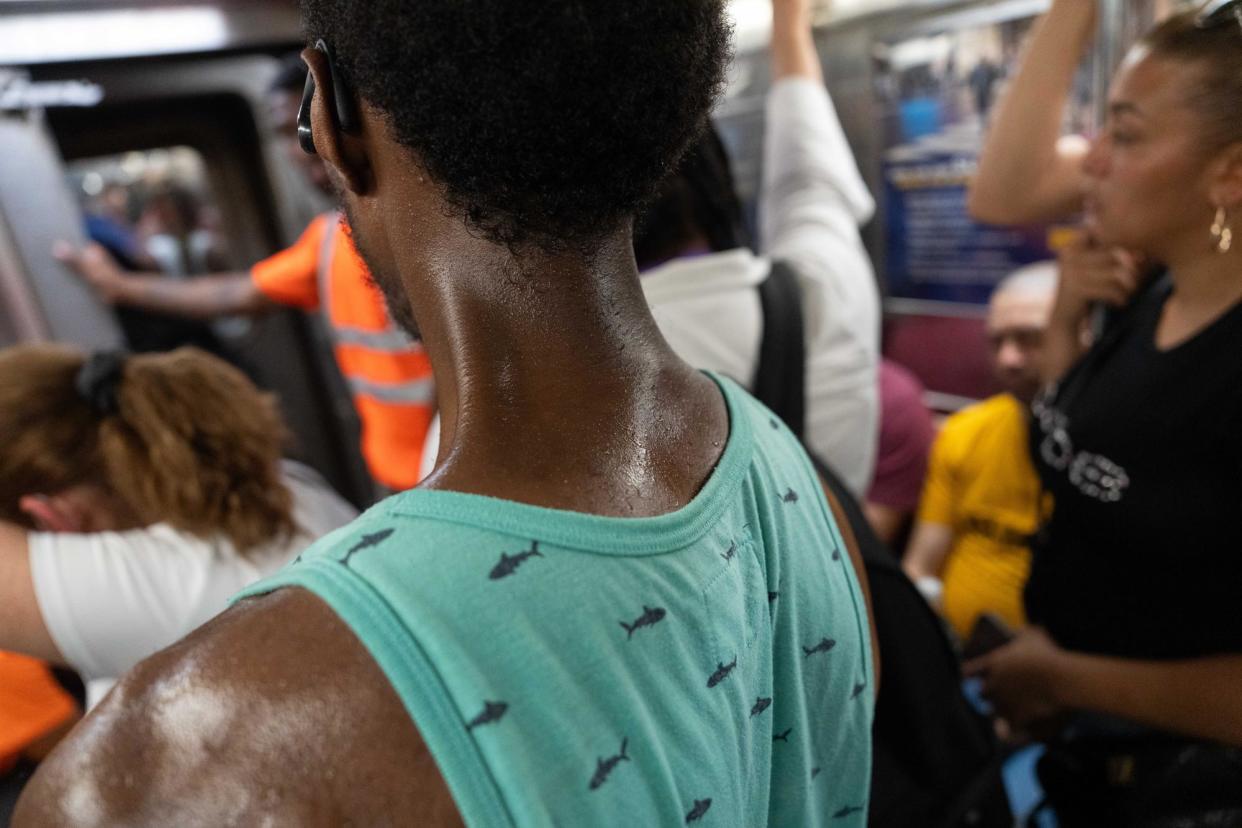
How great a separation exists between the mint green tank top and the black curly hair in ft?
0.67

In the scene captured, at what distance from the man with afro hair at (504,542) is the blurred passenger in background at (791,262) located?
484 millimetres

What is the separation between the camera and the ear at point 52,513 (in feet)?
3.67

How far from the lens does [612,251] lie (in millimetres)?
558

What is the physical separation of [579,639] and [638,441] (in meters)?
0.15

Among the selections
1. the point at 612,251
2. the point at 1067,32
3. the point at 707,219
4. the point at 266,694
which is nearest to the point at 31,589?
the point at 266,694

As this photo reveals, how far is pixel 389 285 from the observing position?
0.61 m

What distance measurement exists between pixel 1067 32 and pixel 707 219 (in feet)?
2.40

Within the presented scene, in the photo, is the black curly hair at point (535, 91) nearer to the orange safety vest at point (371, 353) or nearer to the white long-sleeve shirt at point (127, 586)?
the white long-sleeve shirt at point (127, 586)

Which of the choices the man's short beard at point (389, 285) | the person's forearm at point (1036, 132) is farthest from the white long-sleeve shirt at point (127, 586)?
the person's forearm at point (1036, 132)

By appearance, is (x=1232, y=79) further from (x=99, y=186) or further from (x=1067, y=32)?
(x=99, y=186)

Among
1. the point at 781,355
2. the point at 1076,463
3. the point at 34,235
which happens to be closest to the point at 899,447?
the point at 1076,463

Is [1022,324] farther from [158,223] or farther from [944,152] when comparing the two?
[158,223]

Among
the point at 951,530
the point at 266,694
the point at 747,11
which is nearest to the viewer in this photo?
the point at 266,694

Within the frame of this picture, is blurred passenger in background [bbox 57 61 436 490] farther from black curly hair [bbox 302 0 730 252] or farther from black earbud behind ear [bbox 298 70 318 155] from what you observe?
black curly hair [bbox 302 0 730 252]
